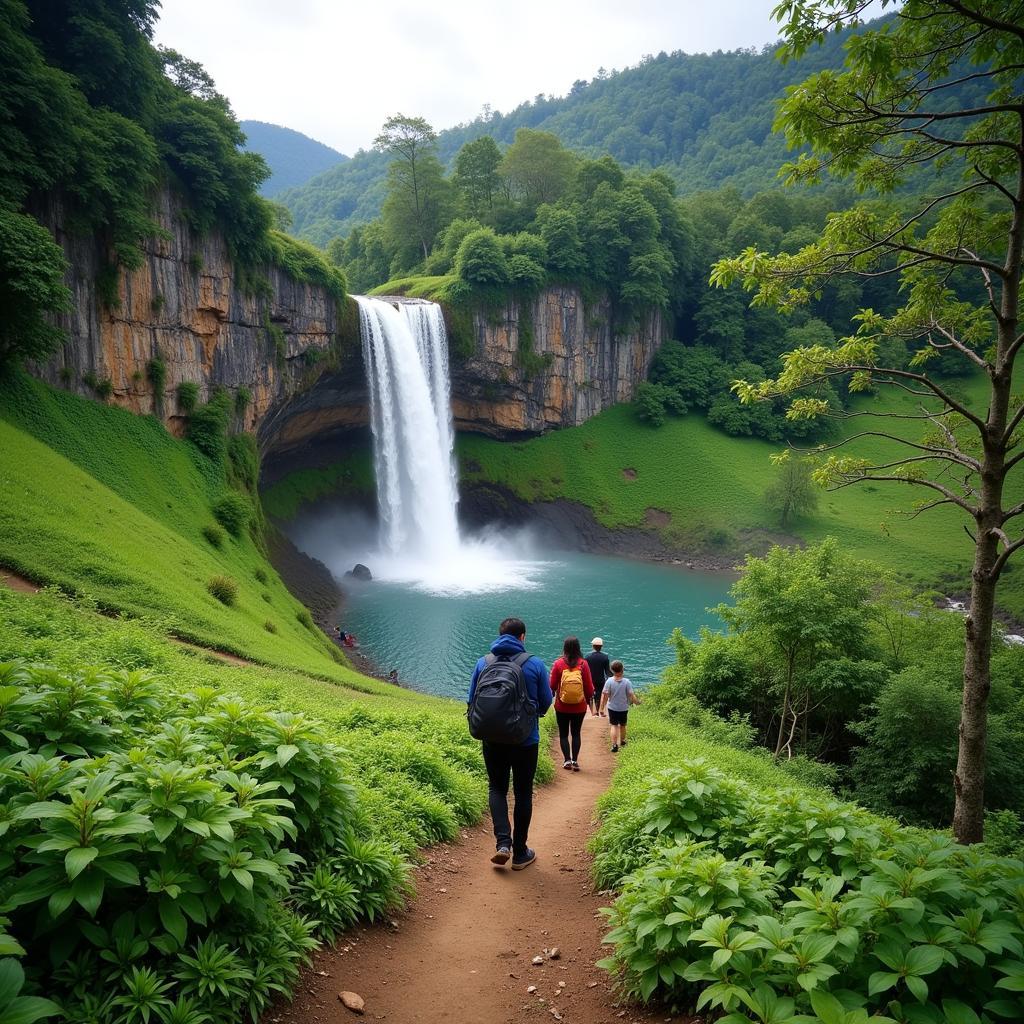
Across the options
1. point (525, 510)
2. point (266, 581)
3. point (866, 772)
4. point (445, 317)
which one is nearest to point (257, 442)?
point (266, 581)

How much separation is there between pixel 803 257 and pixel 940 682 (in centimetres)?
1019

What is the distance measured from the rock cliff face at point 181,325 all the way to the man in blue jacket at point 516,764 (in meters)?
21.8

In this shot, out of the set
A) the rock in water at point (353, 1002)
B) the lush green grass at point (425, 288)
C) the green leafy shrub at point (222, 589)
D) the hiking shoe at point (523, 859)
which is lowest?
the green leafy shrub at point (222, 589)

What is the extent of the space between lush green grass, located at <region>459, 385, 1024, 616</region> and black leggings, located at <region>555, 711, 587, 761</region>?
123ft

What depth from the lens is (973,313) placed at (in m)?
6.33

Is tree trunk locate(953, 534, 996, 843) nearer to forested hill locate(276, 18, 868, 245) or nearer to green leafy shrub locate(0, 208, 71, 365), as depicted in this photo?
green leafy shrub locate(0, 208, 71, 365)

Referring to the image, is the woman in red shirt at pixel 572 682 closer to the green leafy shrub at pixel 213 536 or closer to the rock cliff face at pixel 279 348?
the green leafy shrub at pixel 213 536

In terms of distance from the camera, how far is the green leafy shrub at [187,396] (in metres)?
27.0

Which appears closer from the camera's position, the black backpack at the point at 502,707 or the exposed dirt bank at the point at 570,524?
the black backpack at the point at 502,707

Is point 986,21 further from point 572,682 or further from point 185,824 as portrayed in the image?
point 572,682

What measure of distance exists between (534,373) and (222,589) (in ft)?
116

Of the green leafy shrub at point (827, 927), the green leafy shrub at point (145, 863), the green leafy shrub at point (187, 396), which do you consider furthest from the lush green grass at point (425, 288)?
the green leafy shrub at point (827, 927)

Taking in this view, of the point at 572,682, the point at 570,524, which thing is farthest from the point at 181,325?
the point at 570,524

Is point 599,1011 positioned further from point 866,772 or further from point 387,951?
point 866,772
